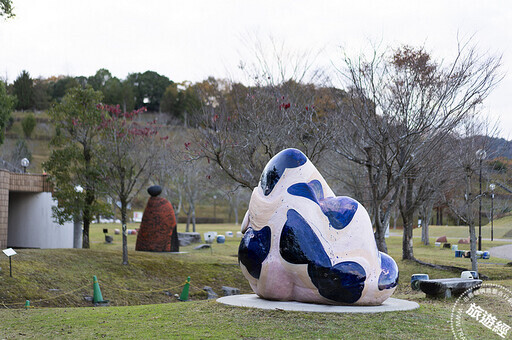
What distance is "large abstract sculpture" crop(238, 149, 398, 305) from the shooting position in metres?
10.9

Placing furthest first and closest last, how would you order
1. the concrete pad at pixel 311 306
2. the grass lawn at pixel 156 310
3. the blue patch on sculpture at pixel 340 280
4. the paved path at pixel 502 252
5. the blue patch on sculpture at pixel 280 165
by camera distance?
the paved path at pixel 502 252
the blue patch on sculpture at pixel 280 165
the blue patch on sculpture at pixel 340 280
the concrete pad at pixel 311 306
the grass lawn at pixel 156 310

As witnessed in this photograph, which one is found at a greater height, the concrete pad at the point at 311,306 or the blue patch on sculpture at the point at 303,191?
the blue patch on sculpture at the point at 303,191

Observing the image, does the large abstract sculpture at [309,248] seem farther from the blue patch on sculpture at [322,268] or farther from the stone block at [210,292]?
the stone block at [210,292]

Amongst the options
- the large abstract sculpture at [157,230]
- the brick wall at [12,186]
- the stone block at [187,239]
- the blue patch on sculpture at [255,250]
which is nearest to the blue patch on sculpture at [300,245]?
the blue patch on sculpture at [255,250]

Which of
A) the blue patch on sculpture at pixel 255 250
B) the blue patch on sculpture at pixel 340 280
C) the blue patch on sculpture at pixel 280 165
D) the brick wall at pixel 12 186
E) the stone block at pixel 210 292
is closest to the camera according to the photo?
the blue patch on sculpture at pixel 340 280

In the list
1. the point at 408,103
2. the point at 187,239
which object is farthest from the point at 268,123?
the point at 187,239

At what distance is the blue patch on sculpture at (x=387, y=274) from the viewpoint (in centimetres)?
1120

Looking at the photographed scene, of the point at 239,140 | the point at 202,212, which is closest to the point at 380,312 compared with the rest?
the point at 239,140

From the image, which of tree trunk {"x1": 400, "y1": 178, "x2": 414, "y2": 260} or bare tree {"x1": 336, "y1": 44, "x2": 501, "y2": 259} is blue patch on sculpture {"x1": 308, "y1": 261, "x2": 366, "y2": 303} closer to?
bare tree {"x1": 336, "y1": 44, "x2": 501, "y2": 259}

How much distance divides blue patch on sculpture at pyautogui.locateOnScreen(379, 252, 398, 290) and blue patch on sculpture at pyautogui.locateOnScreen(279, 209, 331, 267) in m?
1.21

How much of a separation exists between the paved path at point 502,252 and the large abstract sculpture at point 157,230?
1693 cm

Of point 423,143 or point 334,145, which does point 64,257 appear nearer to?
point 334,145

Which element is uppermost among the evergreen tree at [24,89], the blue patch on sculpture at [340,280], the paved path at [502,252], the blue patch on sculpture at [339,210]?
the evergreen tree at [24,89]

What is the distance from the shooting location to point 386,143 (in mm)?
14656
